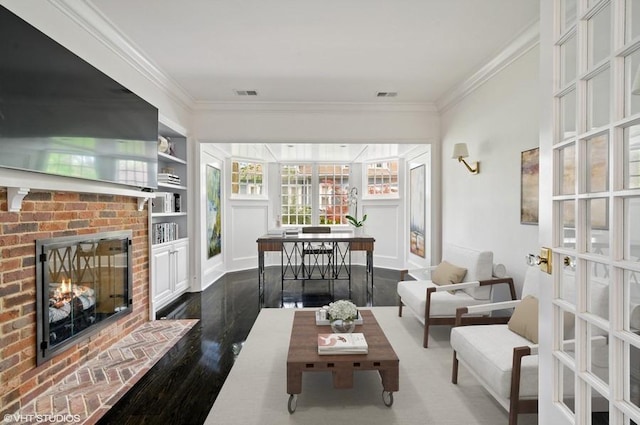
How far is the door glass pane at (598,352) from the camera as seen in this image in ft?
3.36

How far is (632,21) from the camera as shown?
0.94 metres

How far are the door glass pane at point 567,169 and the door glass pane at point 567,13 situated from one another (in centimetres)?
45

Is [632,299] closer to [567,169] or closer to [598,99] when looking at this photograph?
[567,169]

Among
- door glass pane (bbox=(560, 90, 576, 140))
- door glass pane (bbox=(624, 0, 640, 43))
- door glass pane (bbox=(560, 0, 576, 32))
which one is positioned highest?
door glass pane (bbox=(560, 0, 576, 32))

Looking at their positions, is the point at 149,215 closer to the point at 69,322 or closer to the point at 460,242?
the point at 69,322

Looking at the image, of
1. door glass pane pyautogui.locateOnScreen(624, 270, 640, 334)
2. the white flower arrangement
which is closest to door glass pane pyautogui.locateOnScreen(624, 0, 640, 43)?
door glass pane pyautogui.locateOnScreen(624, 270, 640, 334)

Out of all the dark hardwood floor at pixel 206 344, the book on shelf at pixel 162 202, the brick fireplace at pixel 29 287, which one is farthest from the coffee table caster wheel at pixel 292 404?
the book on shelf at pixel 162 202

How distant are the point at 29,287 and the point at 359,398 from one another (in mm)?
2294

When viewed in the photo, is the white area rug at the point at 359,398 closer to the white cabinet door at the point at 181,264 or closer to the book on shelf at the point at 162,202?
the white cabinet door at the point at 181,264

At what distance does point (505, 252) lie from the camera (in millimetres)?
3395

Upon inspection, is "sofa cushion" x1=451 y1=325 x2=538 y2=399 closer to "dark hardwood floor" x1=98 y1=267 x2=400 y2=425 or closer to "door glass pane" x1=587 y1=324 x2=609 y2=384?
"door glass pane" x1=587 y1=324 x2=609 y2=384

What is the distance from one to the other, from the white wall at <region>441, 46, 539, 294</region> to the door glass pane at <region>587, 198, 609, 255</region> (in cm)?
209

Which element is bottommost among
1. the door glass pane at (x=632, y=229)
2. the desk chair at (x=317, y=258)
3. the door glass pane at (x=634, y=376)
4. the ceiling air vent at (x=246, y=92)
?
the desk chair at (x=317, y=258)

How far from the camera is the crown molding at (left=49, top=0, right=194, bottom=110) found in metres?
2.49
